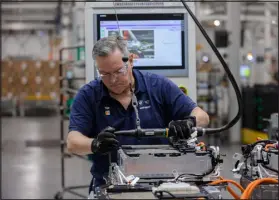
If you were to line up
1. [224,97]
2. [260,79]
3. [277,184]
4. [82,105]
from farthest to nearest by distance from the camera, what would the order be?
[260,79], [224,97], [82,105], [277,184]

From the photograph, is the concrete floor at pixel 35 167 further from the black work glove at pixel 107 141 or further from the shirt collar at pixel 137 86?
the black work glove at pixel 107 141

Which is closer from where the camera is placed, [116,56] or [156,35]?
[116,56]

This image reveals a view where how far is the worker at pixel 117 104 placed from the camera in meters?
2.40

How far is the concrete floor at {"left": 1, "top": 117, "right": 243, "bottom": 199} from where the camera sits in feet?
20.7

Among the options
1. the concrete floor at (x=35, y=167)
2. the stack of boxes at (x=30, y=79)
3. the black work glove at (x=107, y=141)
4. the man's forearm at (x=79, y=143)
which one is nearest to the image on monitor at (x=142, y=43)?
the man's forearm at (x=79, y=143)

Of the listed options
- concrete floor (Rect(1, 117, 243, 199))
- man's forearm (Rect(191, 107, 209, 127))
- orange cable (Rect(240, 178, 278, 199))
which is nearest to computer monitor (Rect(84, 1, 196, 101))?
man's forearm (Rect(191, 107, 209, 127))

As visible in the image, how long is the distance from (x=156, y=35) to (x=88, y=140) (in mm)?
1338

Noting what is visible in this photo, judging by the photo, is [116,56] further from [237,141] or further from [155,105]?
[237,141]

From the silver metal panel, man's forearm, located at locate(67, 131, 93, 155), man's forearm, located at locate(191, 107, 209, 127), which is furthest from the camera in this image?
man's forearm, located at locate(191, 107, 209, 127)

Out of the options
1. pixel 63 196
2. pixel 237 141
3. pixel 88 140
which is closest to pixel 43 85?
pixel 237 141

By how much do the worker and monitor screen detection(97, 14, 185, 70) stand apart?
0.73m

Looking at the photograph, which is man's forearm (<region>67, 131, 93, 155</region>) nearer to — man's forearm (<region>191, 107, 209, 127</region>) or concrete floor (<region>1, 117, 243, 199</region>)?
man's forearm (<region>191, 107, 209, 127</region>)

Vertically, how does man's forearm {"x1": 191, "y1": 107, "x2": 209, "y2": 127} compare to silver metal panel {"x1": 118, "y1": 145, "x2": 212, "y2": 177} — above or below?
above

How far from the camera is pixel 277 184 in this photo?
1728 millimetres
